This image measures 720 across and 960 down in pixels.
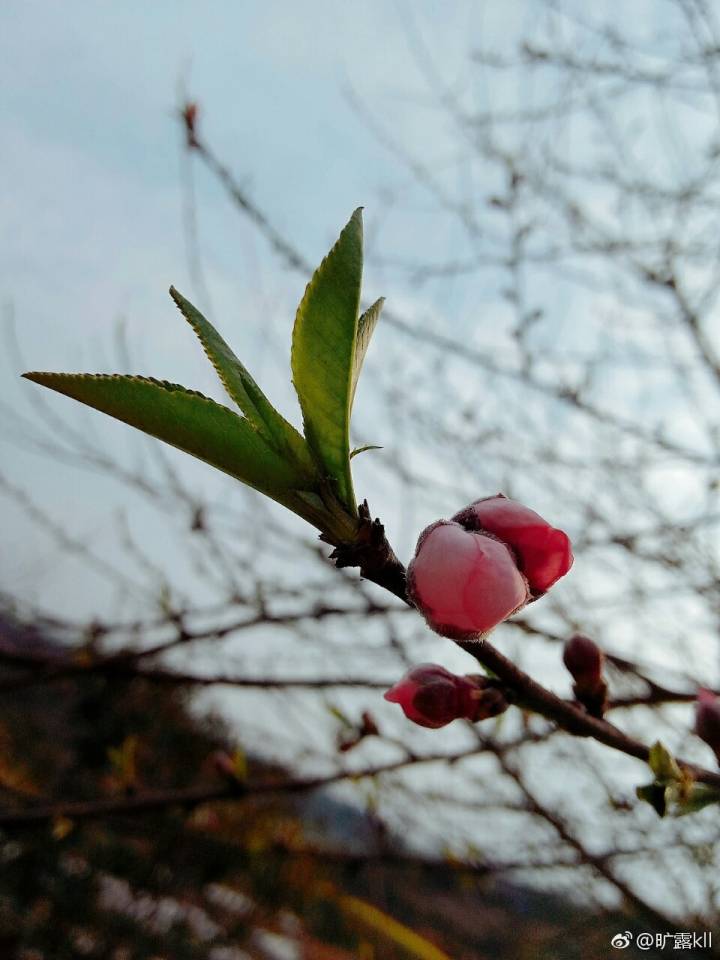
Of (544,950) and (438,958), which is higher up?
(544,950)

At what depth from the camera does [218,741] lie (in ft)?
28.4

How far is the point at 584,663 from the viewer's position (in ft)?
2.44

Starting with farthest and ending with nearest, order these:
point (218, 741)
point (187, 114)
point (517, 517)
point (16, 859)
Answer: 1. point (218, 741)
2. point (16, 859)
3. point (187, 114)
4. point (517, 517)

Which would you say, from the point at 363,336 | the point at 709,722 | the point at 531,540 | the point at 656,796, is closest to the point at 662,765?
the point at 656,796

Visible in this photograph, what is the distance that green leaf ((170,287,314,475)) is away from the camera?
517 mm

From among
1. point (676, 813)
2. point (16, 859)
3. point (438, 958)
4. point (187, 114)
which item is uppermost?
point (187, 114)

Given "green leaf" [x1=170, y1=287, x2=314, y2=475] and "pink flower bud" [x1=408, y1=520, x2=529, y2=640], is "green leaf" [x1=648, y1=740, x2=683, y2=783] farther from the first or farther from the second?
"green leaf" [x1=170, y1=287, x2=314, y2=475]

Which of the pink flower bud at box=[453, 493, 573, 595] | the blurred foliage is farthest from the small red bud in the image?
the blurred foliage

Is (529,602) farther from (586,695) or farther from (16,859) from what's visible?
(16,859)

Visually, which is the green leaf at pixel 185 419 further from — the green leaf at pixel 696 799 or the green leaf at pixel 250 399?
the green leaf at pixel 696 799

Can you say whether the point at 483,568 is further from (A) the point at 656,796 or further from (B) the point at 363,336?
(A) the point at 656,796

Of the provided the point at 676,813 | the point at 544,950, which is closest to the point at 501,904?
the point at 544,950

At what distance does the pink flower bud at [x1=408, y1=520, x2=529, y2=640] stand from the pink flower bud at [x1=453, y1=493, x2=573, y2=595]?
3cm

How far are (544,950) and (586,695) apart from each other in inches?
123
